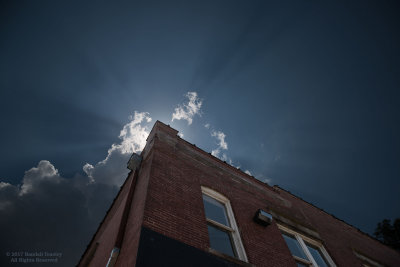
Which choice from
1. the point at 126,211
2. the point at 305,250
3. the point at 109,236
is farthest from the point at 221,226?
the point at 305,250

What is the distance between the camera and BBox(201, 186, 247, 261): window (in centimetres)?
579

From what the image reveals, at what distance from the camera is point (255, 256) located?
584cm

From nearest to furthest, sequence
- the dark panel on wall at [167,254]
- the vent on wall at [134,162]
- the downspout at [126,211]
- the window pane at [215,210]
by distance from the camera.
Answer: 1. the dark panel on wall at [167,254]
2. the downspout at [126,211]
3. the window pane at [215,210]
4. the vent on wall at [134,162]

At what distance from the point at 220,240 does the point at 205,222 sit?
0.78 m

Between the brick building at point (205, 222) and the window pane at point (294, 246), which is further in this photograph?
the window pane at point (294, 246)

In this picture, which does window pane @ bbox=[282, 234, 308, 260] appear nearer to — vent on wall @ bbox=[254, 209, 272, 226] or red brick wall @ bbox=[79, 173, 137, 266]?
vent on wall @ bbox=[254, 209, 272, 226]

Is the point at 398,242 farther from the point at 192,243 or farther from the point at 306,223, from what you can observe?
the point at 192,243

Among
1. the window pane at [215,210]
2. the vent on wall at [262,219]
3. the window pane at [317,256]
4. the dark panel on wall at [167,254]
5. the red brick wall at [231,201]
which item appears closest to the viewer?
the dark panel on wall at [167,254]

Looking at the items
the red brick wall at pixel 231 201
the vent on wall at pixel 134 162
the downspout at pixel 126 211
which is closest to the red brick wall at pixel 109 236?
the downspout at pixel 126 211

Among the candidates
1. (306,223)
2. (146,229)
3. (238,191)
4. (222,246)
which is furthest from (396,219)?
(146,229)

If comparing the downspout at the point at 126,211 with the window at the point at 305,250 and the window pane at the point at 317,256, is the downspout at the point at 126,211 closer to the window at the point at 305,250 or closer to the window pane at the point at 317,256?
the window at the point at 305,250

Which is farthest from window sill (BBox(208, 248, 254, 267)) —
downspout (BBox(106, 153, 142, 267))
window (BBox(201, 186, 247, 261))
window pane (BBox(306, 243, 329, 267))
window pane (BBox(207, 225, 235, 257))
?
window pane (BBox(306, 243, 329, 267))

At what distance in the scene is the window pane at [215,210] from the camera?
652 centimetres

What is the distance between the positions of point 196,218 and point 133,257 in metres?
2.00
